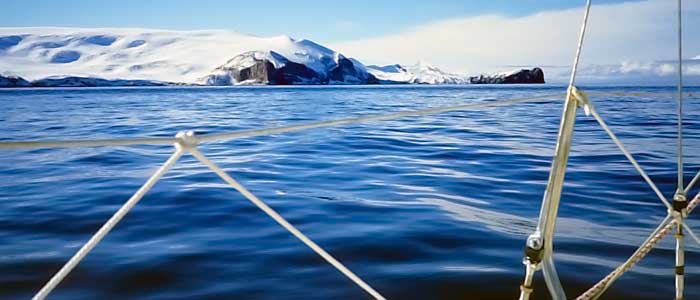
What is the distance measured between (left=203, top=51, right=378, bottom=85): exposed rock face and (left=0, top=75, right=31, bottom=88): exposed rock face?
128 ft

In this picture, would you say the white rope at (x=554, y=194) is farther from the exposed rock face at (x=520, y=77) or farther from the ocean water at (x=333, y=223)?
the exposed rock face at (x=520, y=77)

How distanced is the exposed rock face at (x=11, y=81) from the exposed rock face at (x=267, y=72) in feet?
128

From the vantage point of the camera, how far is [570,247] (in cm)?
411

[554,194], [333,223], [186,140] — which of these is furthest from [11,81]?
[554,194]

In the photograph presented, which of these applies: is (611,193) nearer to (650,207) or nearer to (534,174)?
(650,207)

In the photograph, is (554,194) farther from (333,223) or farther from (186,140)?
(333,223)

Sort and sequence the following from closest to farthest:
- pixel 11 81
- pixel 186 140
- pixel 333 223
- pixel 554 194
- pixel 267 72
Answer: pixel 186 140
pixel 554 194
pixel 333 223
pixel 11 81
pixel 267 72

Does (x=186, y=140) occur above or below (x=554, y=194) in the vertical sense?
above

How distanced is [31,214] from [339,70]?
478ft

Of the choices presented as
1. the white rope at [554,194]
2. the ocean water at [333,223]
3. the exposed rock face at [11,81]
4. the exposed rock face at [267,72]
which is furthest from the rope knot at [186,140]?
the exposed rock face at [267,72]

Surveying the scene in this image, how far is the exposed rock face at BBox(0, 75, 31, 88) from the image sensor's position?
99812mm

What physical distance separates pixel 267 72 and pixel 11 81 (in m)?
52.9

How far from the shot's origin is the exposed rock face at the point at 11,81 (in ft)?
327

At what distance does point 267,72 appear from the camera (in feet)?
431
